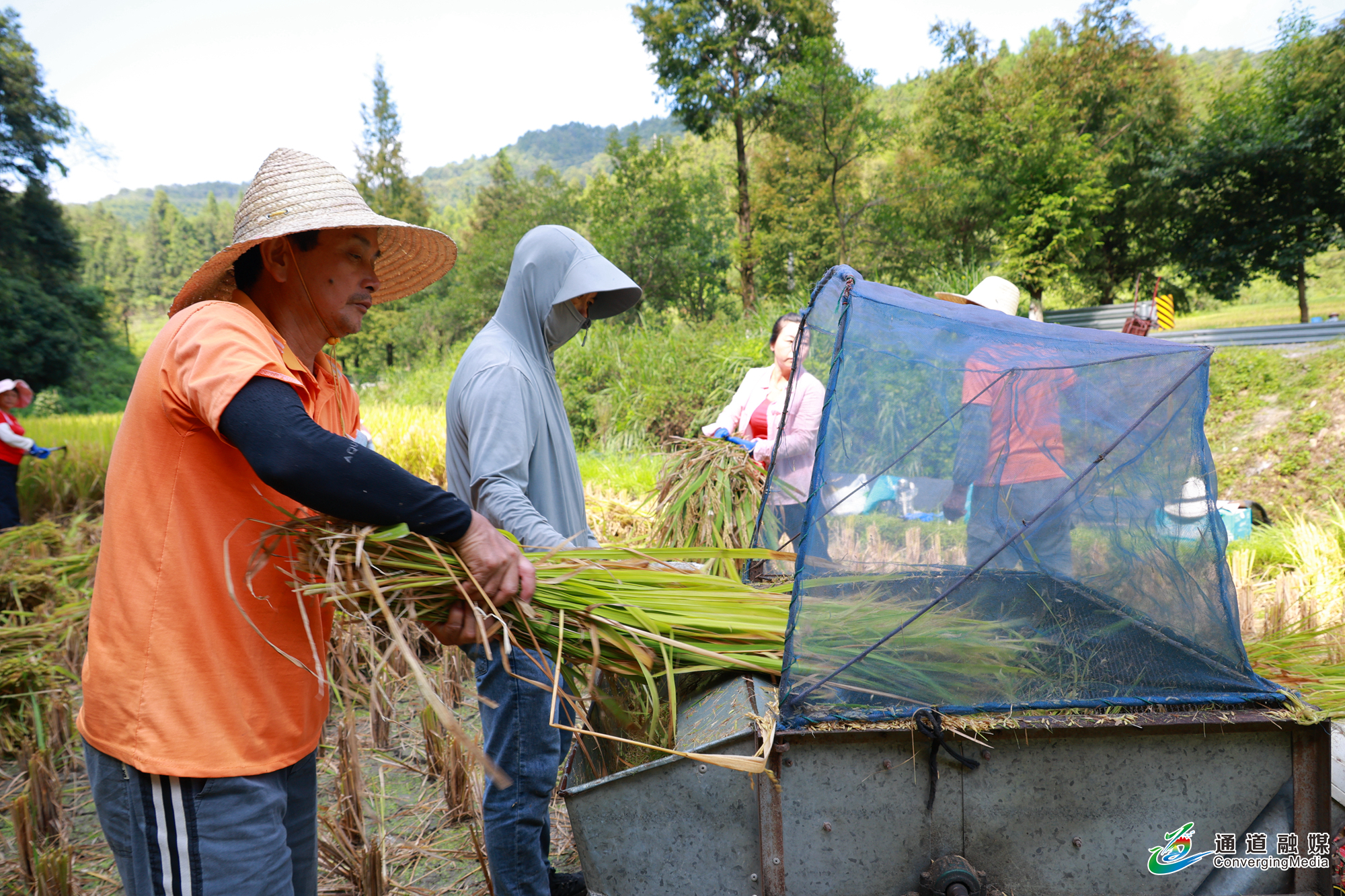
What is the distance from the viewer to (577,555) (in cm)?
175

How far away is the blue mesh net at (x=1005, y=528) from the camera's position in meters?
1.73

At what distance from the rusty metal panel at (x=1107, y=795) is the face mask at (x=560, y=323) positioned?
5.03ft

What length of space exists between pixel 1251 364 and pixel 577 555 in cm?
1096

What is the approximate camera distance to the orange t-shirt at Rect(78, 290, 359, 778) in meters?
1.15

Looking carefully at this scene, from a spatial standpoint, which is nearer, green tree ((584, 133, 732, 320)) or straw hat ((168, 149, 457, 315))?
straw hat ((168, 149, 457, 315))

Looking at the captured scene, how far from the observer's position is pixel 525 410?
1.94m

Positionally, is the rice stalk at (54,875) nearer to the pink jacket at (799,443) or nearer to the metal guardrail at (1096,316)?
the pink jacket at (799,443)

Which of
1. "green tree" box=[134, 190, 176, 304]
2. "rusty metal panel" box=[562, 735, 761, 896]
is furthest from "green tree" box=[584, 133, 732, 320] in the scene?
"green tree" box=[134, 190, 176, 304]

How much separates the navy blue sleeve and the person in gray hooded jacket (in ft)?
2.01

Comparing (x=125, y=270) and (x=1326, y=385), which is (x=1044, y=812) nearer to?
(x=1326, y=385)

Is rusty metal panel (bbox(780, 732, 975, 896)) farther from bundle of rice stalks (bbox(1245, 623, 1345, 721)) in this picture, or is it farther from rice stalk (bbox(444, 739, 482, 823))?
rice stalk (bbox(444, 739, 482, 823))

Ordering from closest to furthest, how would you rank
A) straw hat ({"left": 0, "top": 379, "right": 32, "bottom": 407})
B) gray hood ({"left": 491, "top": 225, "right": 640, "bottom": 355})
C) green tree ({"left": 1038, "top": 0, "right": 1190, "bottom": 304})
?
gray hood ({"left": 491, "top": 225, "right": 640, "bottom": 355}) → straw hat ({"left": 0, "top": 379, "right": 32, "bottom": 407}) → green tree ({"left": 1038, "top": 0, "right": 1190, "bottom": 304})

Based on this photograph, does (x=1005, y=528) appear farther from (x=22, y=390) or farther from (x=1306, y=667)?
(x=22, y=390)

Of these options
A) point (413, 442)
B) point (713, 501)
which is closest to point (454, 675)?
point (713, 501)
